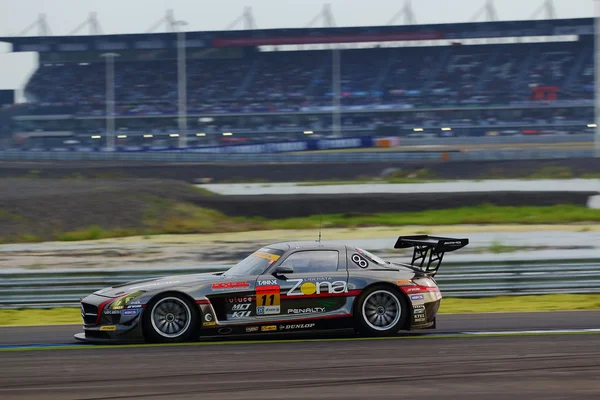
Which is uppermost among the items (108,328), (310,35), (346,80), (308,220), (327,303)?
(310,35)

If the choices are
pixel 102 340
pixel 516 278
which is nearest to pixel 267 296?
pixel 102 340

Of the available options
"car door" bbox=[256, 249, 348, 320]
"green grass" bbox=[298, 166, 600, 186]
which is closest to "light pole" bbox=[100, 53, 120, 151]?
"green grass" bbox=[298, 166, 600, 186]

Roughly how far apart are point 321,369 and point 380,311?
2.33 meters

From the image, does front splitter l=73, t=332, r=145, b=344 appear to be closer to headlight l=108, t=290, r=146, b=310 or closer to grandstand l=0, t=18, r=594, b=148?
headlight l=108, t=290, r=146, b=310

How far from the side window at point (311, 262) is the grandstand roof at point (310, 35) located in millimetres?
72629

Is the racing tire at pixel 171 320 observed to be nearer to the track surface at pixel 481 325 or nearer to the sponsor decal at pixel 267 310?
the sponsor decal at pixel 267 310

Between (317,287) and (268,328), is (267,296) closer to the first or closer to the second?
(268,328)

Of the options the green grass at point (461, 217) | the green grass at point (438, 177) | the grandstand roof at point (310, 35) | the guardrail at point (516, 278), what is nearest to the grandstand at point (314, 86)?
the grandstand roof at point (310, 35)

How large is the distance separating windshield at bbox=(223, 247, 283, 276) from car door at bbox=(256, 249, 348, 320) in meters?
0.10

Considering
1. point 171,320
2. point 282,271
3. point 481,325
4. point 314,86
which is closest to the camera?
point 171,320

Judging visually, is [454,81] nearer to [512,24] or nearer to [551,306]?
[512,24]

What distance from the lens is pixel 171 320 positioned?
31.5 feet

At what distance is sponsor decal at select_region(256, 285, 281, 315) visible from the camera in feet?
32.0

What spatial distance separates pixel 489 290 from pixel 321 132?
6229 cm
